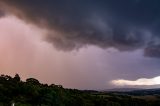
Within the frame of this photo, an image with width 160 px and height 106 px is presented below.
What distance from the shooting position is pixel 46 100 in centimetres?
18950

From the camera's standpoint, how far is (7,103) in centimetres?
17200

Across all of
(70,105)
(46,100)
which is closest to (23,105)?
(46,100)

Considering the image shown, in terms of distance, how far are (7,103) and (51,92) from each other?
109 feet

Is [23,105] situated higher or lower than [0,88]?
lower

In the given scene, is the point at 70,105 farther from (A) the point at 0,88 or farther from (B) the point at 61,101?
(A) the point at 0,88

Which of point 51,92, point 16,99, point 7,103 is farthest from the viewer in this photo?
point 51,92

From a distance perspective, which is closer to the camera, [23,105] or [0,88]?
[23,105]

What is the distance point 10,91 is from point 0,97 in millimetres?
18001

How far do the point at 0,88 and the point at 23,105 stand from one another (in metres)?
29.6

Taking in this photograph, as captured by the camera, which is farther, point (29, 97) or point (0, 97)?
point (29, 97)

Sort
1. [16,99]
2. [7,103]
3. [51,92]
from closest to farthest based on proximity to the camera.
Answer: [7,103], [16,99], [51,92]

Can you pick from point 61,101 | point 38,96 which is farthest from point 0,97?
point 61,101

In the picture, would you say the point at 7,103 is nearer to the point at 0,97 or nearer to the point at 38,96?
the point at 0,97

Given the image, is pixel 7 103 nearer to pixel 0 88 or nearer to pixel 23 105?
pixel 23 105
